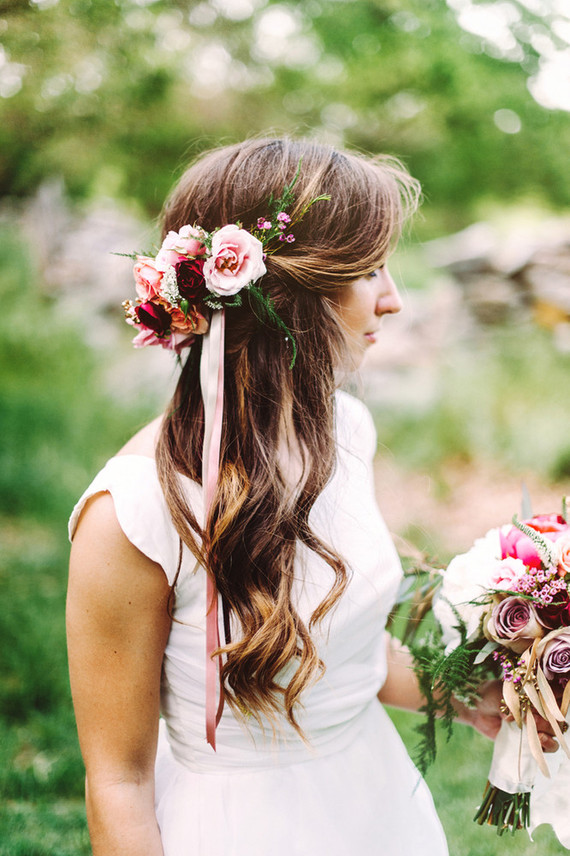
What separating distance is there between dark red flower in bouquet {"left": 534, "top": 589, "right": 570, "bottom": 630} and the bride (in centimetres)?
23

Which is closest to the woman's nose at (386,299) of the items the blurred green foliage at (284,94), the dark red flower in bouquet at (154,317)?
the dark red flower in bouquet at (154,317)

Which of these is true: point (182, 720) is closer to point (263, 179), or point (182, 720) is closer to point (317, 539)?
point (317, 539)

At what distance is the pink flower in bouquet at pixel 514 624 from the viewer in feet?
4.54

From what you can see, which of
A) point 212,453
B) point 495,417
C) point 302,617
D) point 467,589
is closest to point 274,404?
point 212,453

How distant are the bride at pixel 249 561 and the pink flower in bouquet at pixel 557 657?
19 centimetres

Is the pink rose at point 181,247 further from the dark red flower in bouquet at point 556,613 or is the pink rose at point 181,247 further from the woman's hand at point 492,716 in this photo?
the woman's hand at point 492,716

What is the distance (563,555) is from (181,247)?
938mm

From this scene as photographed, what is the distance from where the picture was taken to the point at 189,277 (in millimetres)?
1432

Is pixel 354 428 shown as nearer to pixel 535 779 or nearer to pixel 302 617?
pixel 302 617

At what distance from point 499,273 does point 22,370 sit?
394 centimetres

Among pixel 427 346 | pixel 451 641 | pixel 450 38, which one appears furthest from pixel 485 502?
pixel 451 641

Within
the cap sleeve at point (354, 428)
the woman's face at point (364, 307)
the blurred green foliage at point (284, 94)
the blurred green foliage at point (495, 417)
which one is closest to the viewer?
the woman's face at point (364, 307)

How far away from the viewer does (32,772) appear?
8.86ft

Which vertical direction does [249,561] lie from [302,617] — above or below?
above
